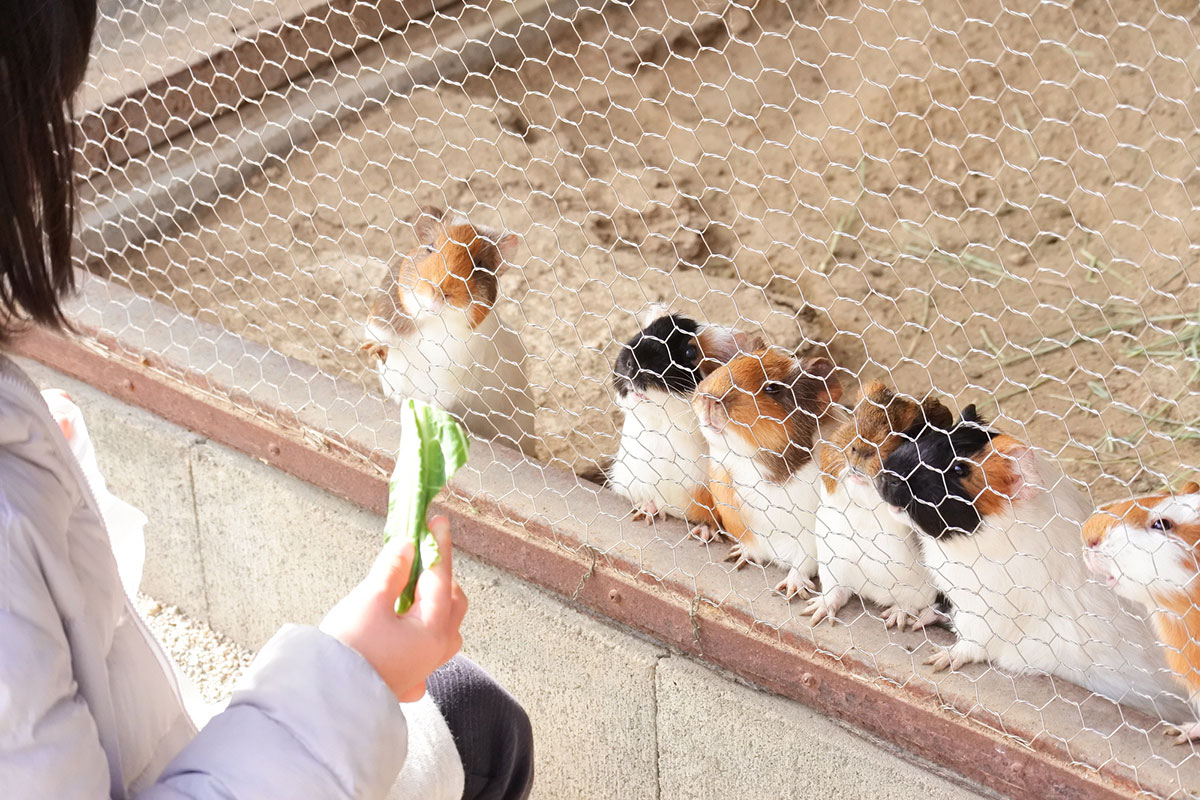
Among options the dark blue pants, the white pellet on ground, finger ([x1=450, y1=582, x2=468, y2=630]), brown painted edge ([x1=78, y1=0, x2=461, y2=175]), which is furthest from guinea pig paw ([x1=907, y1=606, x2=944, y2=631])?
brown painted edge ([x1=78, y1=0, x2=461, y2=175])

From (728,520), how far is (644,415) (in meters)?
0.20

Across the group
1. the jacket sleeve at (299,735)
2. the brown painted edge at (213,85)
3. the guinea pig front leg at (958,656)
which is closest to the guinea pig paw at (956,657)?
the guinea pig front leg at (958,656)

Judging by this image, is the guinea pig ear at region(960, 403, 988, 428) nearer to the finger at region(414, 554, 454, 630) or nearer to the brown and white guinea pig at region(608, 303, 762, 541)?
the brown and white guinea pig at region(608, 303, 762, 541)

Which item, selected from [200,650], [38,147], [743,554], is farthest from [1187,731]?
[200,650]

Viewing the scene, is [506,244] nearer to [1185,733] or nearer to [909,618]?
→ [909,618]

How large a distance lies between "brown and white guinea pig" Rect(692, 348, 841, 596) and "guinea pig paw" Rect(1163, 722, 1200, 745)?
0.45m

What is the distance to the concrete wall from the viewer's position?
154cm

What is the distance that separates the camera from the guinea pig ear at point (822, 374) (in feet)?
5.35

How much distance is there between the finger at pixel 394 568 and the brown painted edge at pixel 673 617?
0.37 metres

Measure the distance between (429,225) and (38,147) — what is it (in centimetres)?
108

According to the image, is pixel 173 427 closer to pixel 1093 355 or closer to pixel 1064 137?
pixel 1093 355

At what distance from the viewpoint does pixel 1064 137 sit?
3203 millimetres

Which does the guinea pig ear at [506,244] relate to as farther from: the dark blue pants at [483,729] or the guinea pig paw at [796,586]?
the dark blue pants at [483,729]

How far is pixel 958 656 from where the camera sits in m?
1.44
